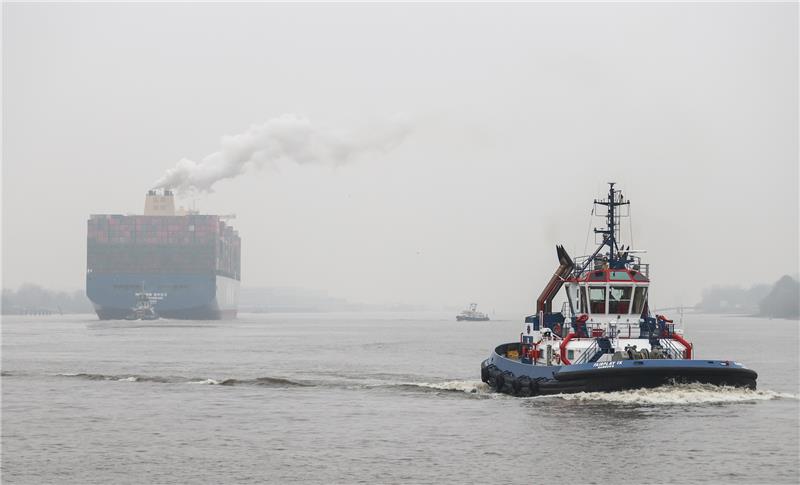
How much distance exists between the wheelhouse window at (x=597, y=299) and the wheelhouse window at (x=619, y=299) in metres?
0.29

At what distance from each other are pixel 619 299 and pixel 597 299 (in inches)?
36.4

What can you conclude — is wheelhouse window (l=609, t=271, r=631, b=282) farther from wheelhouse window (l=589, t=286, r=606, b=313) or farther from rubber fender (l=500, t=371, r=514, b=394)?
rubber fender (l=500, t=371, r=514, b=394)

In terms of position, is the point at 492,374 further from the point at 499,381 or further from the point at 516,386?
the point at 516,386

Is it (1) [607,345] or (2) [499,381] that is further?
(2) [499,381]

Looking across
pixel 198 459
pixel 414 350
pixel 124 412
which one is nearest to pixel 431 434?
pixel 198 459

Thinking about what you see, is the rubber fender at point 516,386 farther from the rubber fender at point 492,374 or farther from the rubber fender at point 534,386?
the rubber fender at point 492,374

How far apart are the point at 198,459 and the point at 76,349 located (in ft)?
213

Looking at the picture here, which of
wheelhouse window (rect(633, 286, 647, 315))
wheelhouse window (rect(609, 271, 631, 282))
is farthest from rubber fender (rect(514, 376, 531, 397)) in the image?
wheelhouse window (rect(609, 271, 631, 282))

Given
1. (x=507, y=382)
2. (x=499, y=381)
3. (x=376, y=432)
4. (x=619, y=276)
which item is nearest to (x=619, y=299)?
(x=619, y=276)

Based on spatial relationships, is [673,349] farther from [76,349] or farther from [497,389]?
[76,349]

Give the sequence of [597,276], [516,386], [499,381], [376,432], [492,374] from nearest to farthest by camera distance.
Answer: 1. [376,432]
2. [597,276]
3. [516,386]
4. [499,381]
5. [492,374]

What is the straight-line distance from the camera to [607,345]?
133 ft

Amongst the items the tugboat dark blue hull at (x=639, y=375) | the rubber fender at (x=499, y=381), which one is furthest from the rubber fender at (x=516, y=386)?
the tugboat dark blue hull at (x=639, y=375)

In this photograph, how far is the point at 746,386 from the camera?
1585 inches
